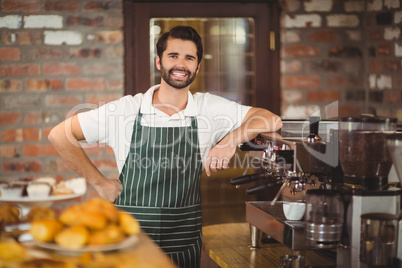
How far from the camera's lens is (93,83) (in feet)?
10.2

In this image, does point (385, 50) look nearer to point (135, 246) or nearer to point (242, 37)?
point (242, 37)

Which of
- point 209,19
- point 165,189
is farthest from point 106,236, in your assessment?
point 209,19

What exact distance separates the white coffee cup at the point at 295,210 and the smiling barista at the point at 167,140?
35 centimetres

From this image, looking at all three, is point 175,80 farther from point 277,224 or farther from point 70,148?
point 277,224

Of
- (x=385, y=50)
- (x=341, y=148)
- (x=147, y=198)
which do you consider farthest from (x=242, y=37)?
(x=341, y=148)

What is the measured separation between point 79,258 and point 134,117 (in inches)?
48.2

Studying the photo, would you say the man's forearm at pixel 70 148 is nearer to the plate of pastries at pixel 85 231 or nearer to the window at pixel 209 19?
the window at pixel 209 19

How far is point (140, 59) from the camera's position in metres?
3.20

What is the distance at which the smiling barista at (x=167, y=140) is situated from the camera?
2203 mm

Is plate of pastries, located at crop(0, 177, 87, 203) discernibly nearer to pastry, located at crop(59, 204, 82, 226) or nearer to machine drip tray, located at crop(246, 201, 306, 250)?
pastry, located at crop(59, 204, 82, 226)

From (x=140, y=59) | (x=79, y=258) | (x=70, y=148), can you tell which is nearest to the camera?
(x=79, y=258)

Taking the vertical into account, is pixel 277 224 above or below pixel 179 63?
below

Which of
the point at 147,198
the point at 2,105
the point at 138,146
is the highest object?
the point at 2,105

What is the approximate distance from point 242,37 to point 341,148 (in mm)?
2400
